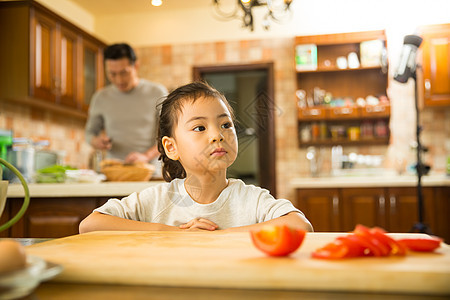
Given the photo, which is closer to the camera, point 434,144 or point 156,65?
point 434,144

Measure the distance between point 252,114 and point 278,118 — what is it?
3.24m

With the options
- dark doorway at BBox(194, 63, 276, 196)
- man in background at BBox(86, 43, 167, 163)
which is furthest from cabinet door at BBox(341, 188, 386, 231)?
man in background at BBox(86, 43, 167, 163)

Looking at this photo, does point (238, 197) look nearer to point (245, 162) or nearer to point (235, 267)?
point (235, 267)

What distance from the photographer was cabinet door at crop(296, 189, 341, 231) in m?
3.31

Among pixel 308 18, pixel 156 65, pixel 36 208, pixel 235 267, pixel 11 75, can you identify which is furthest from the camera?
pixel 156 65

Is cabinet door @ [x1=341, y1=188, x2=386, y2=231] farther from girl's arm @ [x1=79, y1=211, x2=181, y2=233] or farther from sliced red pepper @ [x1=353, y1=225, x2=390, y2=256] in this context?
sliced red pepper @ [x1=353, y1=225, x2=390, y2=256]

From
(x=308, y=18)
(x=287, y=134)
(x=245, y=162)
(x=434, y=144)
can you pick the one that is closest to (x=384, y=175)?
(x=434, y=144)

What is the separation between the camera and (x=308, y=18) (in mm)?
4141

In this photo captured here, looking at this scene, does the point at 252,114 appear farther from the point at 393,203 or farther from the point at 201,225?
the point at 393,203

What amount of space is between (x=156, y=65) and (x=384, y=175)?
2.47 meters

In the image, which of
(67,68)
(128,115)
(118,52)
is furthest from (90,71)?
(118,52)

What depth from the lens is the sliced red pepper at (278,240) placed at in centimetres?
54

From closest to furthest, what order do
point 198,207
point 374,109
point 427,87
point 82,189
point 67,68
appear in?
point 198,207 → point 82,189 → point 67,68 → point 427,87 → point 374,109

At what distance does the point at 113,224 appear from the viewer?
106 cm
